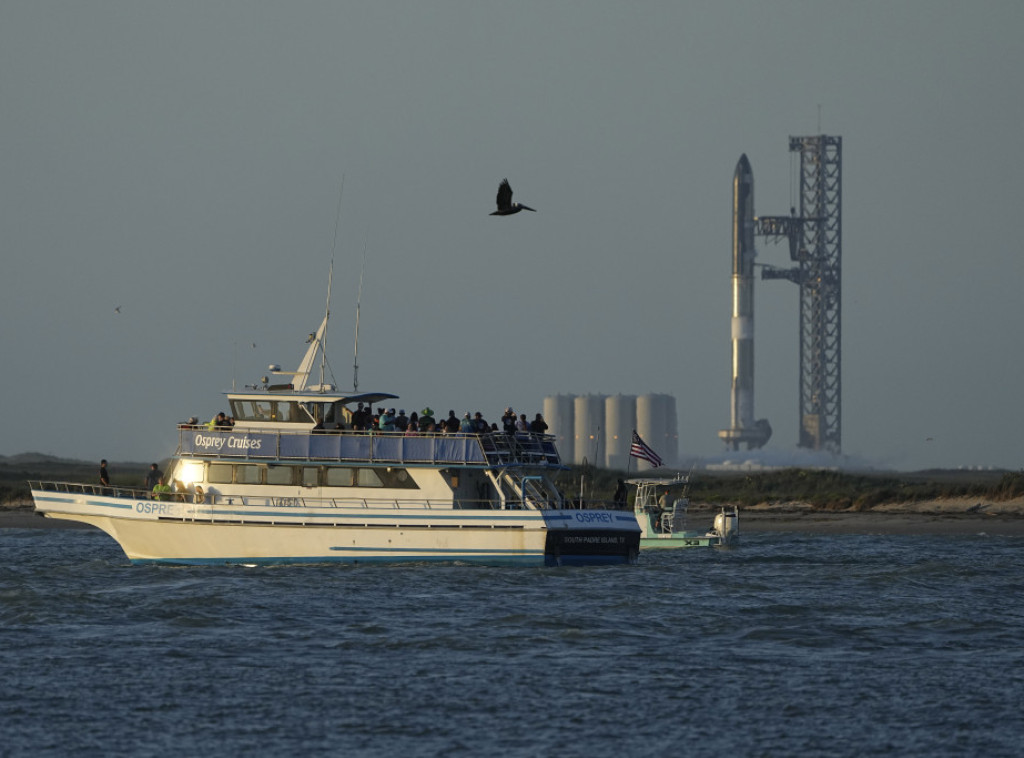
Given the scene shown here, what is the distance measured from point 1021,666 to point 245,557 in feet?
79.4

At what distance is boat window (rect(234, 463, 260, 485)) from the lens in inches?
1855

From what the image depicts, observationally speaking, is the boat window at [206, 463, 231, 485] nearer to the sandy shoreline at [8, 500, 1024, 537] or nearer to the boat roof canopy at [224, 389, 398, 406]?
the boat roof canopy at [224, 389, 398, 406]

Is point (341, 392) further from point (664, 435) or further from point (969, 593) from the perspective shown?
point (664, 435)

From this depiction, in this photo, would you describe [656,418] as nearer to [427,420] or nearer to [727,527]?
[727,527]

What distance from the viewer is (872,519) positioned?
7694 cm

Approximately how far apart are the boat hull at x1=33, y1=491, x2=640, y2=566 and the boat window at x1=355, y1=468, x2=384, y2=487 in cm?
105

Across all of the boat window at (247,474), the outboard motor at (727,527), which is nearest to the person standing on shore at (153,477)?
the boat window at (247,474)

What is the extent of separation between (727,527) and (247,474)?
20.4 m

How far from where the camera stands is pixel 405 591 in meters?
41.6

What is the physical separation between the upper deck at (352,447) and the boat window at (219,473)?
0.63m

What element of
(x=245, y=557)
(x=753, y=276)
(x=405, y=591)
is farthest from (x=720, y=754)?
(x=753, y=276)

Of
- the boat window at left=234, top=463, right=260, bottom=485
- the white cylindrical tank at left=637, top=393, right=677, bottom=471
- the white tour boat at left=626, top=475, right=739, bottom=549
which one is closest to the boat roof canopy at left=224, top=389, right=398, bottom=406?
the boat window at left=234, top=463, right=260, bottom=485

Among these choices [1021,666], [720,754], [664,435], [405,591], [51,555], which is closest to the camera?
[720,754]

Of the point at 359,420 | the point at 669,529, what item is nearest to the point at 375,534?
the point at 359,420
